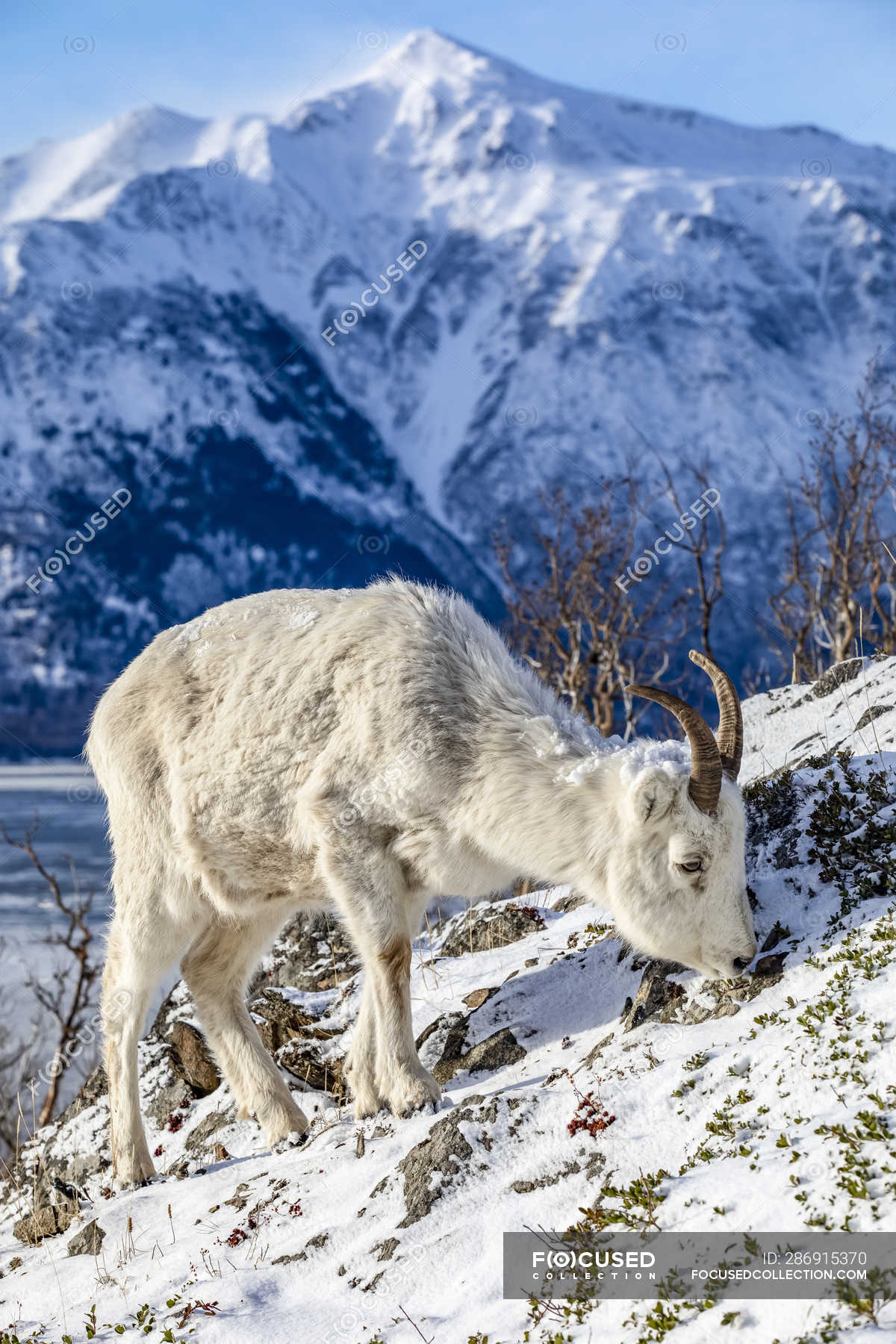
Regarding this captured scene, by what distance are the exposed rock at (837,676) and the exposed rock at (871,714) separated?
4.14 feet

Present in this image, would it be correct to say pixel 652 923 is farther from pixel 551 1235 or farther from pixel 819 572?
pixel 819 572

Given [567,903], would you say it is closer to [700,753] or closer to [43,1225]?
[700,753]

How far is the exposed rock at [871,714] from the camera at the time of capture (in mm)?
6843

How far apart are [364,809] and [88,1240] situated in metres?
2.61

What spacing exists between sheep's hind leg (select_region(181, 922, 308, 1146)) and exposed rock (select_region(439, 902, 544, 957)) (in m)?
1.67

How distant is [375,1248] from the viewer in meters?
4.27

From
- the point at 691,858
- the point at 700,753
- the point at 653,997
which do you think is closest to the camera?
the point at 700,753

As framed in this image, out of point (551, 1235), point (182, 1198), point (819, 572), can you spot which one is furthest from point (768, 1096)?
point (819, 572)

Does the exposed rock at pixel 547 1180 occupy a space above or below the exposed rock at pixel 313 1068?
above

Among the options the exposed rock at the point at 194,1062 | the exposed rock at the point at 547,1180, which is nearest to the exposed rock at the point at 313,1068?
the exposed rock at the point at 194,1062

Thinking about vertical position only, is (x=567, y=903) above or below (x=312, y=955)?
above

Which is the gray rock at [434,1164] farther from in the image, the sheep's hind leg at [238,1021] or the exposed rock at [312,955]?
the exposed rock at [312,955]

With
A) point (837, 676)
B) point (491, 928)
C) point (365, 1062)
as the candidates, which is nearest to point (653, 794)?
point (365, 1062)

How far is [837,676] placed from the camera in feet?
27.6
